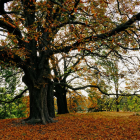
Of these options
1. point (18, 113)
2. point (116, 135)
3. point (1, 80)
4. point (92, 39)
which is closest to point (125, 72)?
point (92, 39)

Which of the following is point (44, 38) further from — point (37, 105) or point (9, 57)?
point (37, 105)

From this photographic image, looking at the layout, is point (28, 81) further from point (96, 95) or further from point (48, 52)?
point (96, 95)

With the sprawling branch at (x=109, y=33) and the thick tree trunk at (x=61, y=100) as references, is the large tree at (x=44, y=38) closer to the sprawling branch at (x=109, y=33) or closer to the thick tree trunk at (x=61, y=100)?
the sprawling branch at (x=109, y=33)

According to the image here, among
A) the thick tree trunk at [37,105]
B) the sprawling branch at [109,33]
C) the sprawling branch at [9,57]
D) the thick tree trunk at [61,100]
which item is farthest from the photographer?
the thick tree trunk at [61,100]

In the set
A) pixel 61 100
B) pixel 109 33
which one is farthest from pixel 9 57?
pixel 61 100

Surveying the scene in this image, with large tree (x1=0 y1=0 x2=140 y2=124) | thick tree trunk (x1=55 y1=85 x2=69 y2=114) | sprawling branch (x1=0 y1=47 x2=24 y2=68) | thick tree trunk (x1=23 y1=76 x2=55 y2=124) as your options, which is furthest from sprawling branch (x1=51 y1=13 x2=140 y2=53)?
thick tree trunk (x1=55 y1=85 x2=69 y2=114)

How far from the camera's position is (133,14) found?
6.88 meters

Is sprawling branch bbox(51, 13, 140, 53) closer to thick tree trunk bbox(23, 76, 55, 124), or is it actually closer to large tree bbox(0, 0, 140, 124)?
large tree bbox(0, 0, 140, 124)

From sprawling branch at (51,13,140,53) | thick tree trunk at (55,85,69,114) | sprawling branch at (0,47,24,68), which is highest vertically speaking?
sprawling branch at (51,13,140,53)

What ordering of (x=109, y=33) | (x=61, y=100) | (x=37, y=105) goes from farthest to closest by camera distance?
(x=61, y=100)
(x=37, y=105)
(x=109, y=33)

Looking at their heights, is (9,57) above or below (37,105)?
above

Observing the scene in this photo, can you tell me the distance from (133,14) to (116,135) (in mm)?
5816

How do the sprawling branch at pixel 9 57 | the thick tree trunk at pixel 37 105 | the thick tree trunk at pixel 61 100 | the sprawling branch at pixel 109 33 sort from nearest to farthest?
1. the sprawling branch at pixel 109 33
2. the sprawling branch at pixel 9 57
3. the thick tree trunk at pixel 37 105
4. the thick tree trunk at pixel 61 100

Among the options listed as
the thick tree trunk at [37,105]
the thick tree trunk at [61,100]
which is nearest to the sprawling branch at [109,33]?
the thick tree trunk at [37,105]
